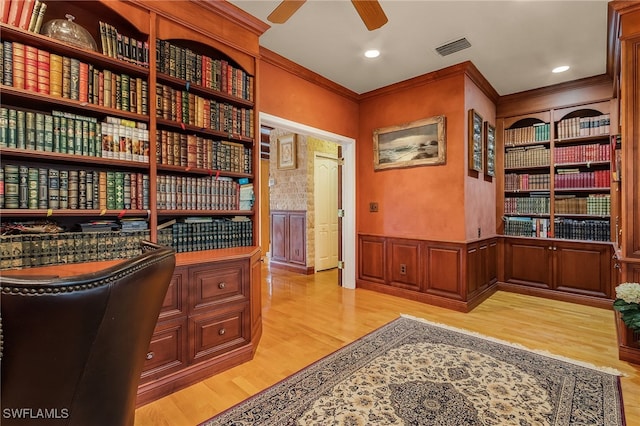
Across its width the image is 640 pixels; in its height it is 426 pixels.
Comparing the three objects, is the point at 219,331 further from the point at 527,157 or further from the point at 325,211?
the point at 527,157

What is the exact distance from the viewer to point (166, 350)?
1.93 m

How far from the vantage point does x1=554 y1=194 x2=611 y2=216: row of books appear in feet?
12.4

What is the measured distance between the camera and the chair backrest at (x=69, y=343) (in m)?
0.63

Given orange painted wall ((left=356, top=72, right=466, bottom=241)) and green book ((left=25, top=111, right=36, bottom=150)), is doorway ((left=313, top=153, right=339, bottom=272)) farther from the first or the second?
green book ((left=25, top=111, right=36, bottom=150))

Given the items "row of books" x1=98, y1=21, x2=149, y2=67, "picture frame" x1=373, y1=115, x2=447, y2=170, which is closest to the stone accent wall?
"picture frame" x1=373, y1=115, x2=447, y2=170

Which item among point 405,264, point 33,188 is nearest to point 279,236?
point 405,264

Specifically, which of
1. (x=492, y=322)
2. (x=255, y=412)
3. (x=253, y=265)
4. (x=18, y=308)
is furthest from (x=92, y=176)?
(x=492, y=322)

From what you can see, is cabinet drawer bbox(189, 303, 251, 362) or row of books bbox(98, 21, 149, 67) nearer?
row of books bbox(98, 21, 149, 67)

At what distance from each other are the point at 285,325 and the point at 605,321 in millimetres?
Result: 3345

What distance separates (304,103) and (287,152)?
6.83ft

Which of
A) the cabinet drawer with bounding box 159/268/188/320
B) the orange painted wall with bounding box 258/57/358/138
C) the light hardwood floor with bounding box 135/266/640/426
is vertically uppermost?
the orange painted wall with bounding box 258/57/358/138

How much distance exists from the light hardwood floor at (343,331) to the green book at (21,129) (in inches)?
63.4

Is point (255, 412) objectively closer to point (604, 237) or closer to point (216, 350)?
point (216, 350)

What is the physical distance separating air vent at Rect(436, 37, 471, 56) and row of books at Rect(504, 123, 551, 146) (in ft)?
6.35
